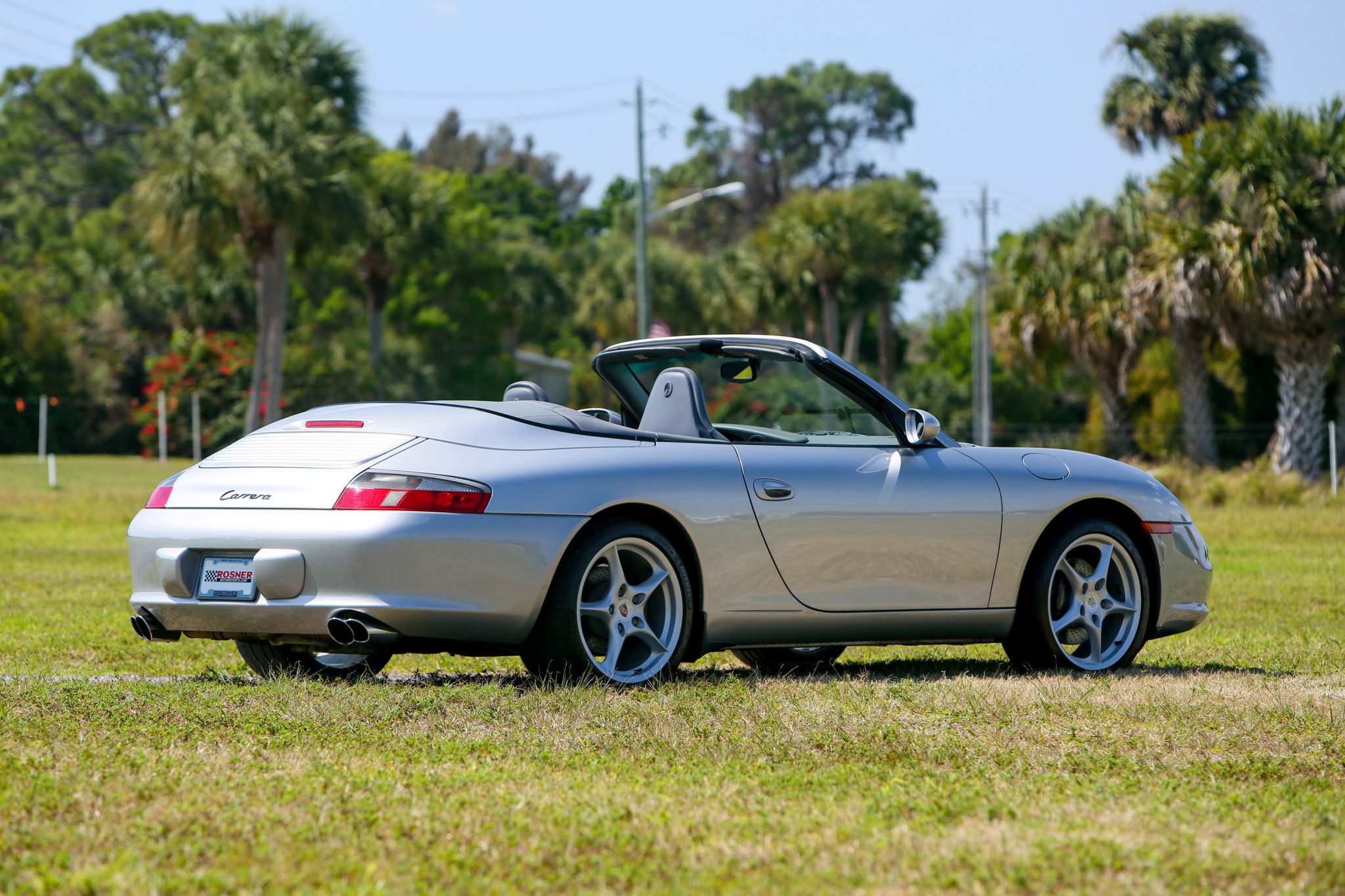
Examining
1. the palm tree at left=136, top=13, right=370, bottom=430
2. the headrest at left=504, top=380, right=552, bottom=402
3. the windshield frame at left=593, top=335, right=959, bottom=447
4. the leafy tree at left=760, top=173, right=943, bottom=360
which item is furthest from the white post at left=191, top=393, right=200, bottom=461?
the windshield frame at left=593, top=335, right=959, bottom=447

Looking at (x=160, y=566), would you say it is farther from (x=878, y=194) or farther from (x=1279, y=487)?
(x=878, y=194)

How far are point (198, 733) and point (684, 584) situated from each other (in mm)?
2062

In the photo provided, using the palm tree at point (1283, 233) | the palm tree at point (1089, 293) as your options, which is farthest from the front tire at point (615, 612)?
the palm tree at point (1089, 293)

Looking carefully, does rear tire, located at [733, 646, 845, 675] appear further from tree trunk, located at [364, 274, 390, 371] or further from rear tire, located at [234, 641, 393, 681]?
tree trunk, located at [364, 274, 390, 371]

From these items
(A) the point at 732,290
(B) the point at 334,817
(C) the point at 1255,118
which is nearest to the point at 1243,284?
(C) the point at 1255,118

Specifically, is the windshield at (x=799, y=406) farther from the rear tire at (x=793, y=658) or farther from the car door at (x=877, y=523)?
the rear tire at (x=793, y=658)

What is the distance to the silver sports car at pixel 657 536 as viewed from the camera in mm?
6086

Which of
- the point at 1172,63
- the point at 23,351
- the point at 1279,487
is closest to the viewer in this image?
the point at 1279,487

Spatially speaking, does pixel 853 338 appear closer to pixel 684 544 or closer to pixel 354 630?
pixel 684 544

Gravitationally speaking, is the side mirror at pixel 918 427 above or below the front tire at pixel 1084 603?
above

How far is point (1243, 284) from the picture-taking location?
1149 inches

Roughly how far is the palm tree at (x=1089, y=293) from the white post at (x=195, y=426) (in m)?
22.8

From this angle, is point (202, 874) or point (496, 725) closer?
point (202, 874)

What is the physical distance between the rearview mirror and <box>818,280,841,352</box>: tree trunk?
40.7 metres
